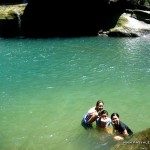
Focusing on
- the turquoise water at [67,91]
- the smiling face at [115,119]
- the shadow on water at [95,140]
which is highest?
the smiling face at [115,119]

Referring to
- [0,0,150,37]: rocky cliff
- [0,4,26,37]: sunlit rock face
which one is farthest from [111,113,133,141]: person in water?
[0,4,26,37]: sunlit rock face

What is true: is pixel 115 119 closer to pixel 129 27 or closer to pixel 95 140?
pixel 95 140

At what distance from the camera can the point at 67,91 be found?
22.6 metres

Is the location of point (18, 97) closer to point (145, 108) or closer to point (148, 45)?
point (145, 108)

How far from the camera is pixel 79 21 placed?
173ft

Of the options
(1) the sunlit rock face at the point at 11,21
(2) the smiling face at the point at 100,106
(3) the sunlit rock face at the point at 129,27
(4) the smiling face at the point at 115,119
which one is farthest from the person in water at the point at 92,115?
(1) the sunlit rock face at the point at 11,21

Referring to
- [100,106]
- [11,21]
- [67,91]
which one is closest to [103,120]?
[100,106]

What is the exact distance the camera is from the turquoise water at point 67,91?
15859 millimetres

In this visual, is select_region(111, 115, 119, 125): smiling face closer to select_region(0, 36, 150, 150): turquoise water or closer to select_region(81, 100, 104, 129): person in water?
select_region(0, 36, 150, 150): turquoise water

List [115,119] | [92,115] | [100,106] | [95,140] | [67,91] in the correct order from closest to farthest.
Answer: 1. [115,119]
2. [95,140]
3. [92,115]
4. [100,106]
5. [67,91]

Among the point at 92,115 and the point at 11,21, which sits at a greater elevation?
the point at 92,115

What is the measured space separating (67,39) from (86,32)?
6336 mm

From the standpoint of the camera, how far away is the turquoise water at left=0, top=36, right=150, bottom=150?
15.9 metres

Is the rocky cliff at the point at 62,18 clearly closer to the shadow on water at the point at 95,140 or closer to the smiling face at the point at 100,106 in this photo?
the smiling face at the point at 100,106
